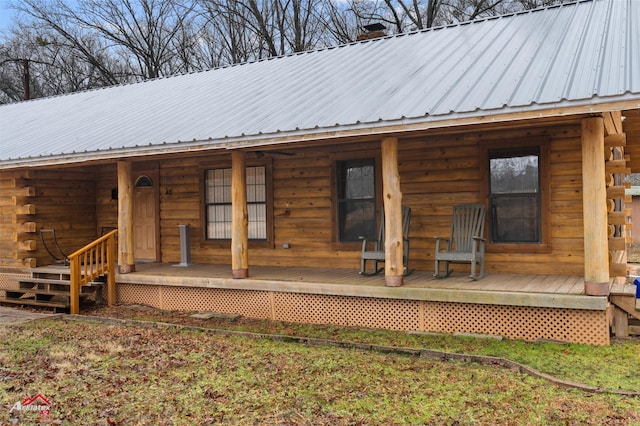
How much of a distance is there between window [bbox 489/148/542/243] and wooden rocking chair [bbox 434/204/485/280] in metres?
0.34

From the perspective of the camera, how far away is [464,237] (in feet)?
26.8

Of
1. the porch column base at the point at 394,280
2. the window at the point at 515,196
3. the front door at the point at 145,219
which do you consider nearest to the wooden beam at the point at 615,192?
the window at the point at 515,196

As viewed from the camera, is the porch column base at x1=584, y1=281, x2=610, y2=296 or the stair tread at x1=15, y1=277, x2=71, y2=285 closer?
the porch column base at x1=584, y1=281, x2=610, y2=296

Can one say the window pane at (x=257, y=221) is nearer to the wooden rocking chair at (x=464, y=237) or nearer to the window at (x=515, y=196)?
the wooden rocking chair at (x=464, y=237)

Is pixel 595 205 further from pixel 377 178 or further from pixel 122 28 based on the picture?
pixel 122 28

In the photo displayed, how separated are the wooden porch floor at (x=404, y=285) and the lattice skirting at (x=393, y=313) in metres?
0.15

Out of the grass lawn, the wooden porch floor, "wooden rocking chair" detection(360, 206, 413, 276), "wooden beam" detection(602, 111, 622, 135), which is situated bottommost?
the grass lawn

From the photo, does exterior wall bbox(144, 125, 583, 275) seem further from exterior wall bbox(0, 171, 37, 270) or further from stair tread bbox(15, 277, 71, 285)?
exterior wall bbox(0, 171, 37, 270)

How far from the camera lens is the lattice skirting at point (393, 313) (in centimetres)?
648

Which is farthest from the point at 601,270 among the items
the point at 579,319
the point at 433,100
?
the point at 433,100

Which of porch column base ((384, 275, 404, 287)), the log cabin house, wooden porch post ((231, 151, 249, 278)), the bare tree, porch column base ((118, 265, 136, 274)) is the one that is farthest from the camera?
the bare tree

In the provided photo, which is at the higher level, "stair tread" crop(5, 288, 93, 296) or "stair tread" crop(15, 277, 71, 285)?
"stair tread" crop(15, 277, 71, 285)

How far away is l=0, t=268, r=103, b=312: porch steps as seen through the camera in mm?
9664

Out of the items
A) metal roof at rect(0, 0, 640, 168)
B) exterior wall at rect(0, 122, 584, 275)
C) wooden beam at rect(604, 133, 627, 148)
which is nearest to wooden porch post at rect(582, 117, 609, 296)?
metal roof at rect(0, 0, 640, 168)
